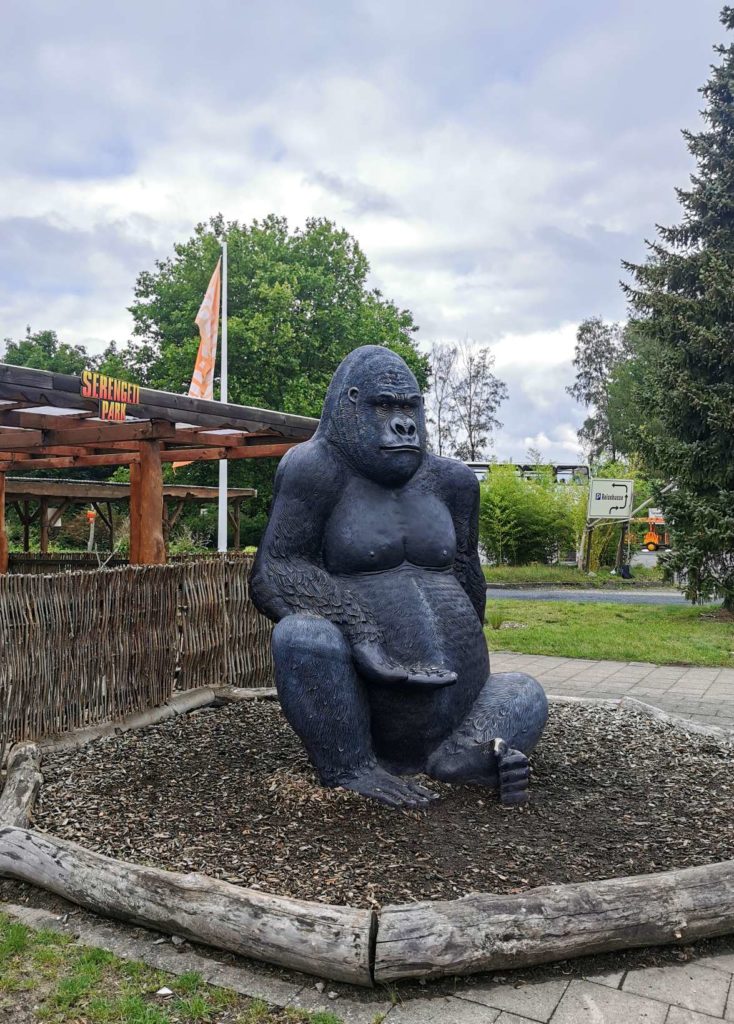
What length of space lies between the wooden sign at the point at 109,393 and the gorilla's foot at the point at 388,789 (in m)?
5.31

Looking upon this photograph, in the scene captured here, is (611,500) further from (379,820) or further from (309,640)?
(379,820)

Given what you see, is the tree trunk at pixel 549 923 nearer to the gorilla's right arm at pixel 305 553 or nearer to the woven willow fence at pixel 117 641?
the gorilla's right arm at pixel 305 553

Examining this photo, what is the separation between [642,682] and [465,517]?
14.8ft

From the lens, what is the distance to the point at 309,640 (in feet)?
11.5

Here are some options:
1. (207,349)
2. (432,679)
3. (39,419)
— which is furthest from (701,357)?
(432,679)

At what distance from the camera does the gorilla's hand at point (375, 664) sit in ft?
11.5

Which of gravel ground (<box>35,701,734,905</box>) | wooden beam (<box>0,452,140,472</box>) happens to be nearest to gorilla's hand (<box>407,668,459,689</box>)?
gravel ground (<box>35,701,734,905</box>)

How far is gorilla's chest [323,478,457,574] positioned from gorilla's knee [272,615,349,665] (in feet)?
1.12

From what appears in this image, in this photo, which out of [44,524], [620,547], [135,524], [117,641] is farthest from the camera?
[620,547]

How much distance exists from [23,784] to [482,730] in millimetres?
2141

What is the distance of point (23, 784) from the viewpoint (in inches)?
149

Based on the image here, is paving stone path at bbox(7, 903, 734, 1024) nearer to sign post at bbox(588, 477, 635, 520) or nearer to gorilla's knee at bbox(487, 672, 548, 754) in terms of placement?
gorilla's knee at bbox(487, 672, 548, 754)

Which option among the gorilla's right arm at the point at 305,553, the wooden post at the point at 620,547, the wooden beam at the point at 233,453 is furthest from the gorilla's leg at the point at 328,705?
the wooden post at the point at 620,547

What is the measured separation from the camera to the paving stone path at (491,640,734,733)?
6668mm
